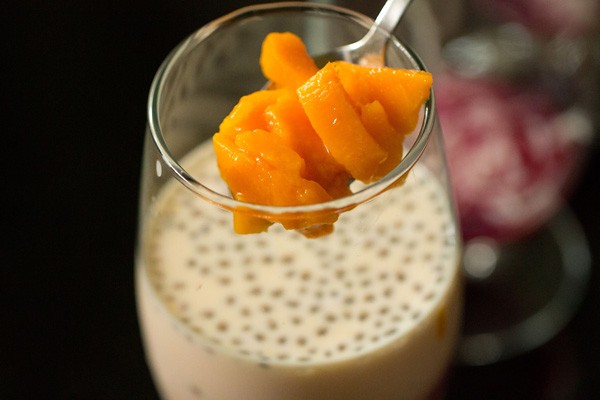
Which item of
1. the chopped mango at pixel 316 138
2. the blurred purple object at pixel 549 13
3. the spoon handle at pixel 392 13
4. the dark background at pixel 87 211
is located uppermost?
the spoon handle at pixel 392 13

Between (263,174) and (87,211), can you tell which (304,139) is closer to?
(263,174)

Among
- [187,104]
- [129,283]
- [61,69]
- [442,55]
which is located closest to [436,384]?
[187,104]

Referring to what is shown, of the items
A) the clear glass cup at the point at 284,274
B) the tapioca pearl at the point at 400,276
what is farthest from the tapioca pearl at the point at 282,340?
the tapioca pearl at the point at 400,276

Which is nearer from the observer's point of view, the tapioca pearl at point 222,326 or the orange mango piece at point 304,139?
the orange mango piece at point 304,139

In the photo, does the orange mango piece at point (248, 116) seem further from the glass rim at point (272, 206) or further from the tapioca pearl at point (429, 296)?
the tapioca pearl at point (429, 296)

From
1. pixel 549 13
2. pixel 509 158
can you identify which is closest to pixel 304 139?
pixel 509 158

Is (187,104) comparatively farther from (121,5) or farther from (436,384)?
(121,5)
